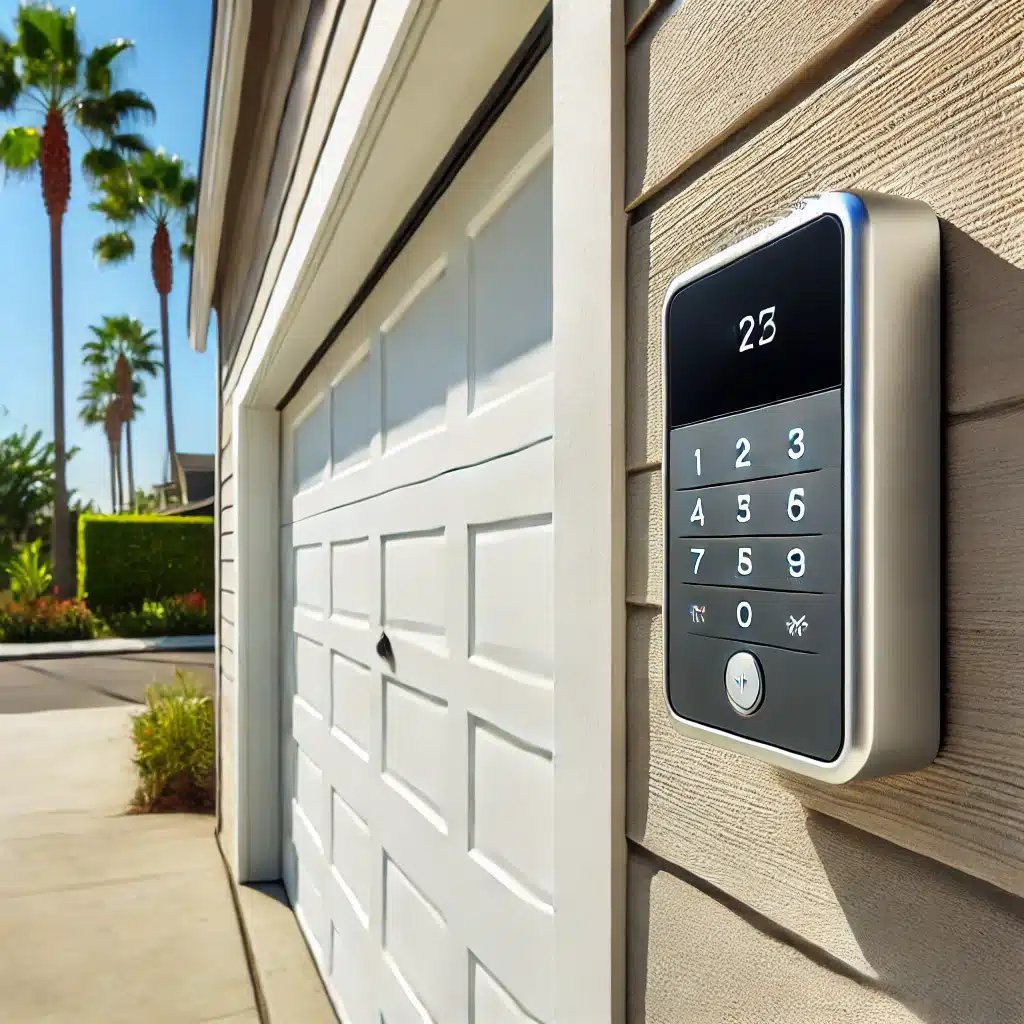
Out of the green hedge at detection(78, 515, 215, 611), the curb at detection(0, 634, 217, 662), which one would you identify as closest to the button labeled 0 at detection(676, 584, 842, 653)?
the curb at detection(0, 634, 217, 662)

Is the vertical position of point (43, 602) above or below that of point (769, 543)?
below

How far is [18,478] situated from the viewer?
78.8 ft

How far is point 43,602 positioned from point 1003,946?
1744cm

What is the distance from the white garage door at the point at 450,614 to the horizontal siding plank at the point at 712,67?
53cm

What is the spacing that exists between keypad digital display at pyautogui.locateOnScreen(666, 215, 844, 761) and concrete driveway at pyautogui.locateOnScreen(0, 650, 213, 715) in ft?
32.4

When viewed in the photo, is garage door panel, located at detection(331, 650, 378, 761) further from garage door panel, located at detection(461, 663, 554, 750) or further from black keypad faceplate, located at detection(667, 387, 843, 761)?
black keypad faceplate, located at detection(667, 387, 843, 761)

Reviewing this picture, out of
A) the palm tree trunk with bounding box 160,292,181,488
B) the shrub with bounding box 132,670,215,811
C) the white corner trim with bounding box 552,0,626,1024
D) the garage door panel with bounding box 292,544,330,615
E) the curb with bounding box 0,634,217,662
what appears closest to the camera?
the white corner trim with bounding box 552,0,626,1024

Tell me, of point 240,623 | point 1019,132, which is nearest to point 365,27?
point 1019,132

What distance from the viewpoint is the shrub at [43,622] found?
1544cm

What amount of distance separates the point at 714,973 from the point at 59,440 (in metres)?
20.3

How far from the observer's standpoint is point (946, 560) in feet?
1.55

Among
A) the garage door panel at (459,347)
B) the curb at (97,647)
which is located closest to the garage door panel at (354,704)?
the garage door panel at (459,347)

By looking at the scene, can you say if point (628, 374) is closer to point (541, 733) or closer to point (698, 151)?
point (698, 151)

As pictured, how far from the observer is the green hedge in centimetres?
1738
